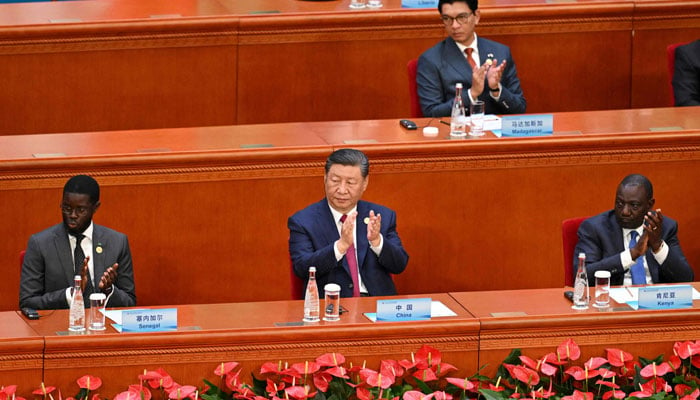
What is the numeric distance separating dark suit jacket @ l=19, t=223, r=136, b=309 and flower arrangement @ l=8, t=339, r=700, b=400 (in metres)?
0.60

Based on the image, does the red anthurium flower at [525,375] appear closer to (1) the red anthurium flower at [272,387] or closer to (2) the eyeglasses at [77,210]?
(1) the red anthurium flower at [272,387]

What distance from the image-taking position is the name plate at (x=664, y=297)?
446cm

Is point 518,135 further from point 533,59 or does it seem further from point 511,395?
point 511,395

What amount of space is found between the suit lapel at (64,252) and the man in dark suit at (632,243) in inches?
61.9

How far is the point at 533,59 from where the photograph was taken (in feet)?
21.4

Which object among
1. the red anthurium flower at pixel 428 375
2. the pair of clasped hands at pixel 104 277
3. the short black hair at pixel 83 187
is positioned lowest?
the red anthurium flower at pixel 428 375

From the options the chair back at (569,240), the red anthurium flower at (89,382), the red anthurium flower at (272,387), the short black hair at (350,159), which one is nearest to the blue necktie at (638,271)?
the chair back at (569,240)

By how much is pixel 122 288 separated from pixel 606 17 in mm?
2688

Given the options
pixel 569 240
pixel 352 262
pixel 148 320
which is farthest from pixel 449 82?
pixel 148 320

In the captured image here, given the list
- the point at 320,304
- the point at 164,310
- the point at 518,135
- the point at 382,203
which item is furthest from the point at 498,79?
the point at 164,310

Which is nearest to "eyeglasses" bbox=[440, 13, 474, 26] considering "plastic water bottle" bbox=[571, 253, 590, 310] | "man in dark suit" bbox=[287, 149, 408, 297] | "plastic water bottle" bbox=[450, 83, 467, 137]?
"plastic water bottle" bbox=[450, 83, 467, 137]

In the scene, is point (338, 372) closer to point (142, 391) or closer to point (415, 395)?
point (415, 395)

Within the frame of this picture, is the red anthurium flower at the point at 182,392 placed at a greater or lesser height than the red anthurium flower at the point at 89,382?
lesser

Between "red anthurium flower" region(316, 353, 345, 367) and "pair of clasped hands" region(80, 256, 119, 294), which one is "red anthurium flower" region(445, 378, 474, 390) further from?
"pair of clasped hands" region(80, 256, 119, 294)
